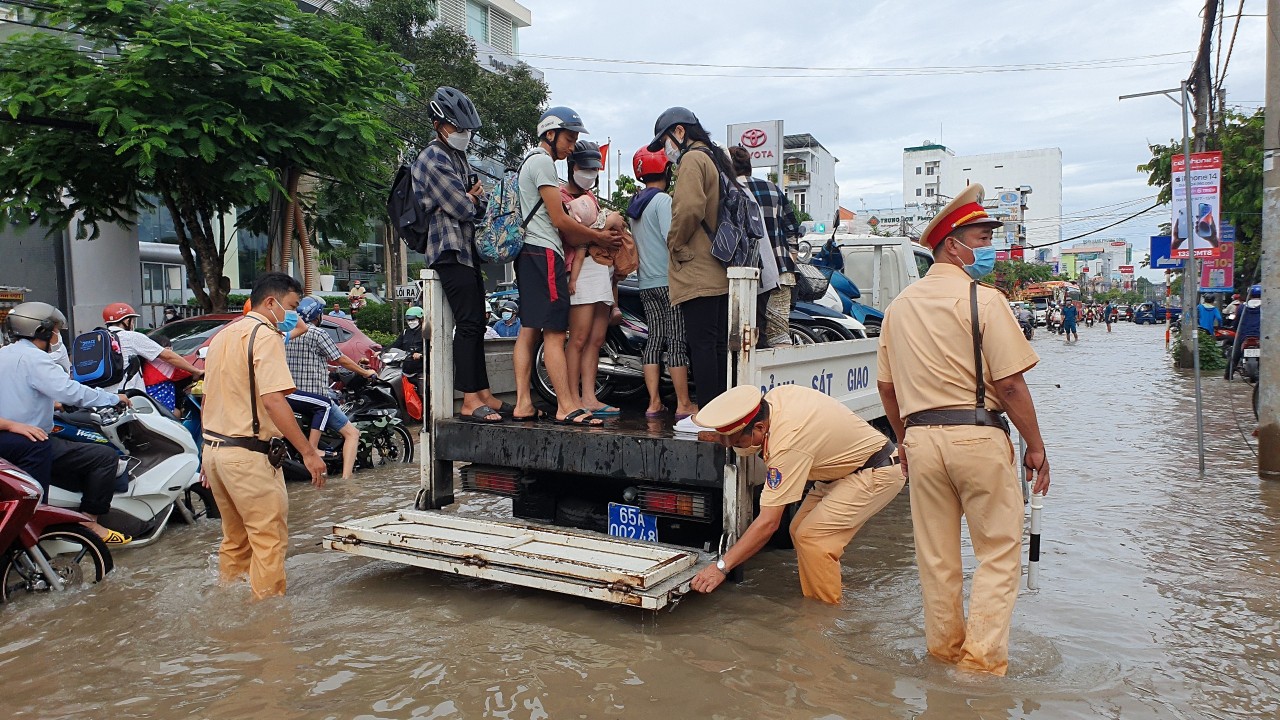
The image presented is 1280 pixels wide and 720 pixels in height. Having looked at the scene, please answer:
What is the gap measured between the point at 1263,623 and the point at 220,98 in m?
11.4

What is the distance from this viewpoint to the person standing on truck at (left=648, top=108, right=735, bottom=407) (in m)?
4.88

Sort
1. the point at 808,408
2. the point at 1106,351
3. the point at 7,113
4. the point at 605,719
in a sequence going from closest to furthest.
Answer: the point at 605,719 < the point at 808,408 < the point at 7,113 < the point at 1106,351

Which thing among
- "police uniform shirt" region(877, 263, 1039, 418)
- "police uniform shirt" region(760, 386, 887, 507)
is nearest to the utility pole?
"police uniform shirt" region(760, 386, 887, 507)

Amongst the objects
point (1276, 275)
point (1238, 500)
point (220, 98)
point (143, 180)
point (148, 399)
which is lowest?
point (1238, 500)

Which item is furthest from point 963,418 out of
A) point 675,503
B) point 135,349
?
point 135,349

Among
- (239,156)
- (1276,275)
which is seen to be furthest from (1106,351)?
(239,156)

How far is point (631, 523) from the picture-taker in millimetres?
4676

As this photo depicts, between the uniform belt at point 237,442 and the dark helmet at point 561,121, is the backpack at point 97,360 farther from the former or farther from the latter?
the dark helmet at point 561,121

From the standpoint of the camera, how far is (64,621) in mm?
4531

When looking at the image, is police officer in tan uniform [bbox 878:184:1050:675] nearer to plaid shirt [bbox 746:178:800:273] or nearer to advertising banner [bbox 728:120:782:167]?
plaid shirt [bbox 746:178:800:273]

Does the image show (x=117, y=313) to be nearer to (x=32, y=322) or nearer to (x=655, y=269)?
(x=32, y=322)

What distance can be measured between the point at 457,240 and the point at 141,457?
9.23 ft

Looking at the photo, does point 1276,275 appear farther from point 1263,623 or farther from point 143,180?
point 143,180

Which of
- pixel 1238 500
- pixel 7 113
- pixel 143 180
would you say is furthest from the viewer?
pixel 143 180
